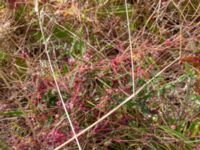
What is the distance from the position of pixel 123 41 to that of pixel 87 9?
0.66 feet

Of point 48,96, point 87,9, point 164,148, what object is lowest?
point 164,148

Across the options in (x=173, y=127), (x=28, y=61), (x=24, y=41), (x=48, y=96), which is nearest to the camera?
(x=173, y=127)

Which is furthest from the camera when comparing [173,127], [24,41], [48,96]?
[24,41]

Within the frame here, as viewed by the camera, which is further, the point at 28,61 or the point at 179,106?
the point at 28,61

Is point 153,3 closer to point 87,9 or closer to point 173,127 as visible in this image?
point 87,9

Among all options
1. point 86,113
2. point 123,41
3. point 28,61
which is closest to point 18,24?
point 28,61

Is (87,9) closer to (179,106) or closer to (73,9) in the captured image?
(73,9)

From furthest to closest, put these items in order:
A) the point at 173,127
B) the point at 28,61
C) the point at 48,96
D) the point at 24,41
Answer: the point at 24,41 < the point at 28,61 < the point at 48,96 < the point at 173,127

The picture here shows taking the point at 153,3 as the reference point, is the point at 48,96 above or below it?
below

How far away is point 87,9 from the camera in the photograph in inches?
75.8

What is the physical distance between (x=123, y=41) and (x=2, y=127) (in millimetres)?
486

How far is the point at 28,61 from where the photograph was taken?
1773mm

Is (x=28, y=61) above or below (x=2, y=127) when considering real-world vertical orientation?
above

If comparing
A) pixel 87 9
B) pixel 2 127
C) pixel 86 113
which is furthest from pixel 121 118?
pixel 87 9
